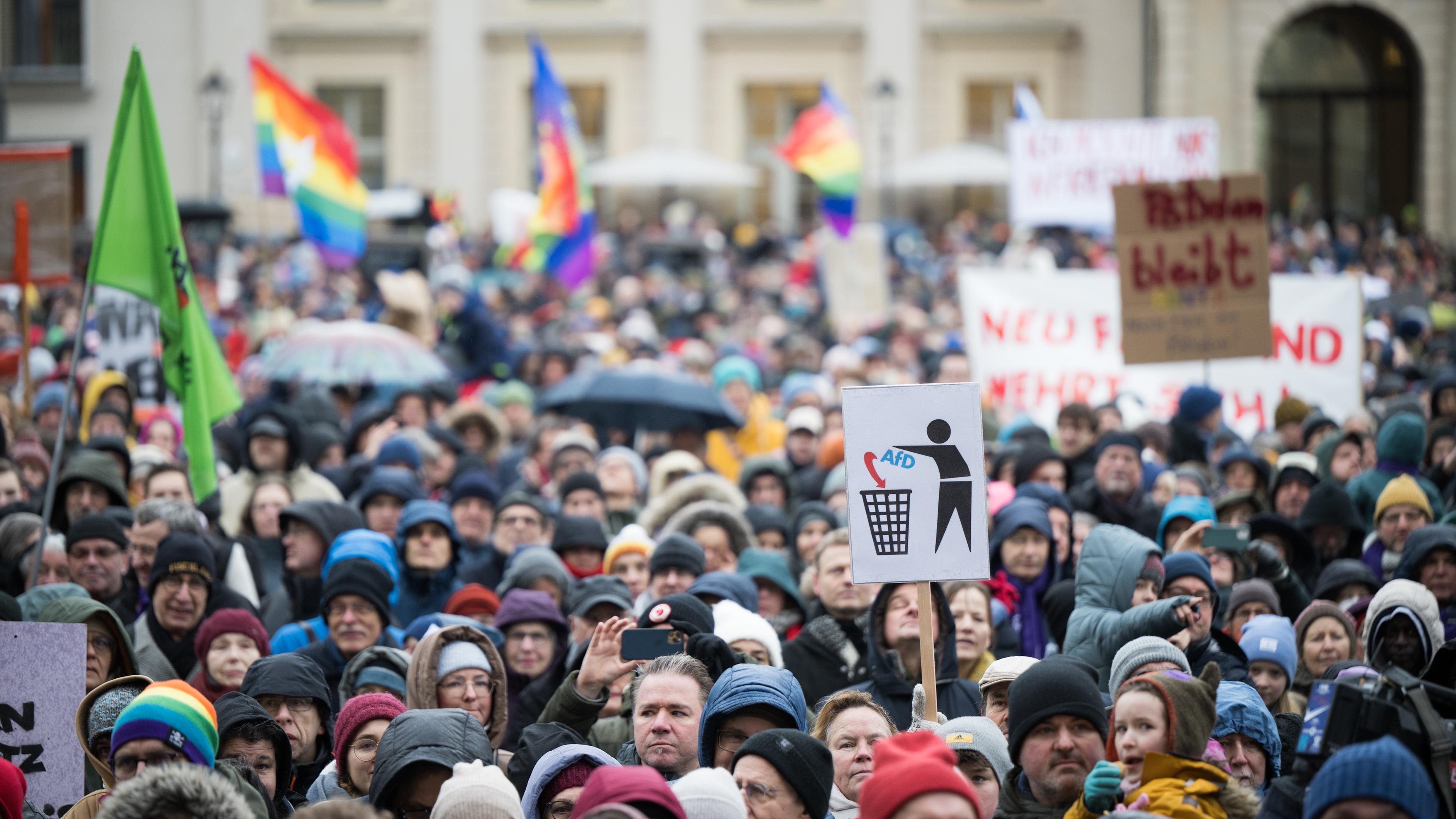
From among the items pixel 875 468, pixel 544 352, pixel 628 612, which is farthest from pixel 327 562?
pixel 544 352

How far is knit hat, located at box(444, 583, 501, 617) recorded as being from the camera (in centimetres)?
657

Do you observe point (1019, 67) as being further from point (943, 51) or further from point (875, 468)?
point (875, 468)

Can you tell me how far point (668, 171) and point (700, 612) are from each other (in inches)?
1103

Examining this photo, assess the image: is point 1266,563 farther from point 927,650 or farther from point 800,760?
point 800,760

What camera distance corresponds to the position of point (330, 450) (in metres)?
9.42

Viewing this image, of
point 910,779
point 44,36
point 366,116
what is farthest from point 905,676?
point 44,36

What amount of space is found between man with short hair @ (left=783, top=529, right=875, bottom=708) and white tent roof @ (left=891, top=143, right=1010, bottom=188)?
1027 inches

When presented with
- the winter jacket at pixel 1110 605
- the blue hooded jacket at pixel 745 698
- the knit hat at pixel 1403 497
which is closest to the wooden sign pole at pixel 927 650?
the blue hooded jacket at pixel 745 698

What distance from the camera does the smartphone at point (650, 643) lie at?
5.07 meters

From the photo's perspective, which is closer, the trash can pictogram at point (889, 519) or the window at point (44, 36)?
the trash can pictogram at point (889, 519)

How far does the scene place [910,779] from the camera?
3.70m

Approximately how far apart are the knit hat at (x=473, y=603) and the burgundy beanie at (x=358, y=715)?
5.27 feet

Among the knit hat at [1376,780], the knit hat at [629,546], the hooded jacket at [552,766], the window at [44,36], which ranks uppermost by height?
the window at [44,36]

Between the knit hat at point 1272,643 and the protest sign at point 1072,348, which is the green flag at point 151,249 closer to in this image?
the knit hat at point 1272,643
